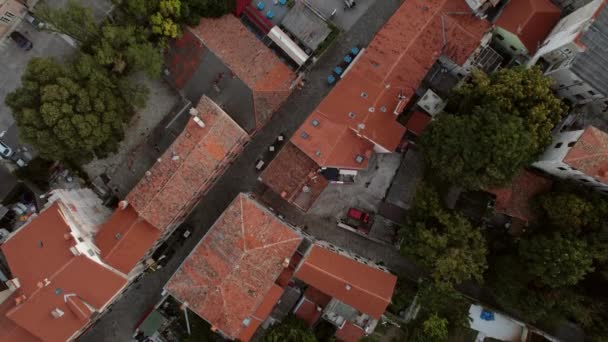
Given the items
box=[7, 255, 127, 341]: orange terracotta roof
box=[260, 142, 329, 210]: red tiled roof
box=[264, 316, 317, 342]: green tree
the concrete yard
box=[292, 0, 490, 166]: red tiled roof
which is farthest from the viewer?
the concrete yard

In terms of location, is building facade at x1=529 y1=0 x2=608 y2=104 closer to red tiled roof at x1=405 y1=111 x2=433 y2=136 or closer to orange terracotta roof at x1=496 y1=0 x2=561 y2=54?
orange terracotta roof at x1=496 y1=0 x2=561 y2=54

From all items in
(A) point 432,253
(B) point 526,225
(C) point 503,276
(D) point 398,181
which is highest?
(B) point 526,225

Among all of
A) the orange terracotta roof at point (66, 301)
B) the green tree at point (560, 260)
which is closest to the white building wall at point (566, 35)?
the green tree at point (560, 260)

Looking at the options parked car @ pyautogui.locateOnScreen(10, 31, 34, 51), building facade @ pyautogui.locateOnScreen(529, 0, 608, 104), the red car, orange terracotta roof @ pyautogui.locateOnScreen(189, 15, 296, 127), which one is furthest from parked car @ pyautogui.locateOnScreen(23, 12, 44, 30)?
building facade @ pyautogui.locateOnScreen(529, 0, 608, 104)

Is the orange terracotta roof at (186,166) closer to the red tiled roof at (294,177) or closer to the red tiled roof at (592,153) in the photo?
the red tiled roof at (294,177)

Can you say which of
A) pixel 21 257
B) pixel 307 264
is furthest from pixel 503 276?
pixel 21 257

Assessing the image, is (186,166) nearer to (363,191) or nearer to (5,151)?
(363,191)

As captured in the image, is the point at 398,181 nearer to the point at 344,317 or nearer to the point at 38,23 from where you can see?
the point at 344,317
